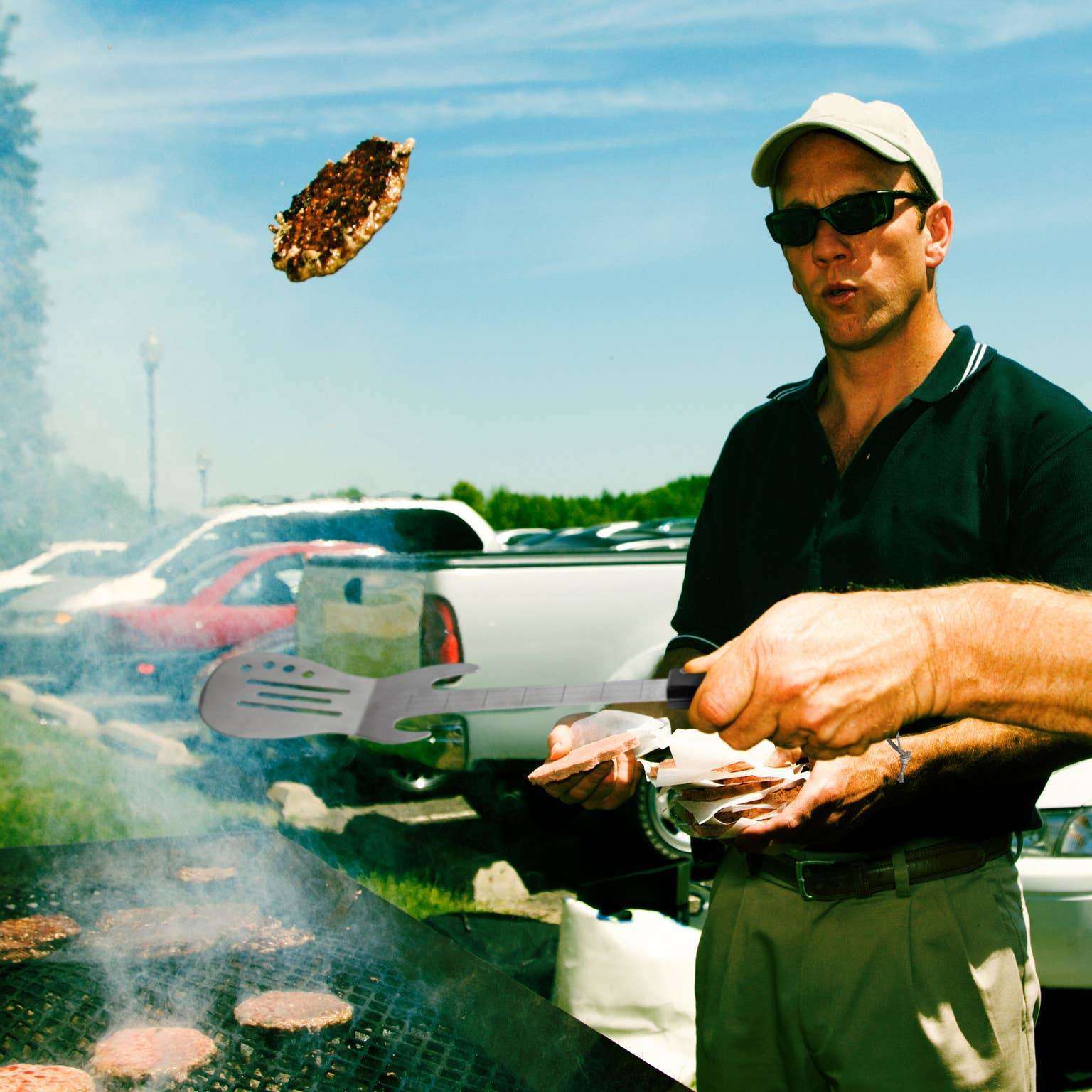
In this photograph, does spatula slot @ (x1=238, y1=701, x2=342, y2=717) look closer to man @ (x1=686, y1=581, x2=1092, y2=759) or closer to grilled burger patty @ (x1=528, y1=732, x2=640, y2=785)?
grilled burger patty @ (x1=528, y1=732, x2=640, y2=785)

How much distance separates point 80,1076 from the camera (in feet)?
5.85

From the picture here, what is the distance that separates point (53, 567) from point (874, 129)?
516 cm

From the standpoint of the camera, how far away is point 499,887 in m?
5.02

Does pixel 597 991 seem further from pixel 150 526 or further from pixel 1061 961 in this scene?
pixel 150 526

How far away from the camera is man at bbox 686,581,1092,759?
3.49 ft

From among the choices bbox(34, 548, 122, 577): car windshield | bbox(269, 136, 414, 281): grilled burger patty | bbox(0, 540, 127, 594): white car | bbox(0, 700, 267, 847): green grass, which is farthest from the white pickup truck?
bbox(269, 136, 414, 281): grilled burger patty

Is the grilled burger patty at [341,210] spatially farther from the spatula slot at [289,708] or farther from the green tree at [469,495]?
the green tree at [469,495]

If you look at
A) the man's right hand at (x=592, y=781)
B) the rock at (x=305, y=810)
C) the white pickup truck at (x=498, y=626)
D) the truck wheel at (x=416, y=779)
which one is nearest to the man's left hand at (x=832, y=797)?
the man's right hand at (x=592, y=781)

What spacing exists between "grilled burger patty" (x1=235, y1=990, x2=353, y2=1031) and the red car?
4.86 meters

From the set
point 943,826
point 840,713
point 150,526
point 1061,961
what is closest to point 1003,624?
point 840,713

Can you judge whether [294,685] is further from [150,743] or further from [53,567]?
[150,743]

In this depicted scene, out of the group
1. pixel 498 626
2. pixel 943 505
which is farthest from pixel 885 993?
pixel 498 626

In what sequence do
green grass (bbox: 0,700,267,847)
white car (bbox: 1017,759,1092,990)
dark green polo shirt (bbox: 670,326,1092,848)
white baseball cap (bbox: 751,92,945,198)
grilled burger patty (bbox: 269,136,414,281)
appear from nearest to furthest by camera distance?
dark green polo shirt (bbox: 670,326,1092,848), white baseball cap (bbox: 751,92,945,198), grilled burger patty (bbox: 269,136,414,281), white car (bbox: 1017,759,1092,990), green grass (bbox: 0,700,267,847)

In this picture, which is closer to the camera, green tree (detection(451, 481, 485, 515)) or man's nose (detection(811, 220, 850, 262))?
man's nose (detection(811, 220, 850, 262))
